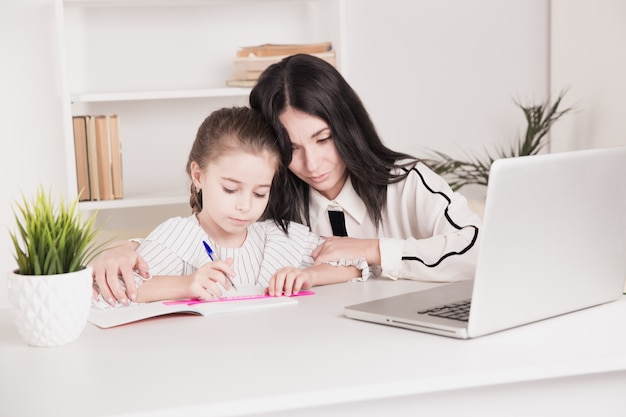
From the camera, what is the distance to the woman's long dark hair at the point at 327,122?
1946 millimetres

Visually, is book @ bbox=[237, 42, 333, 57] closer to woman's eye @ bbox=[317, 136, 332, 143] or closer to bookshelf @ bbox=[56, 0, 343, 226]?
bookshelf @ bbox=[56, 0, 343, 226]

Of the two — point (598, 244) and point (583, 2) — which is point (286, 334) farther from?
point (583, 2)

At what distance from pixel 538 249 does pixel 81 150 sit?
6.83 ft

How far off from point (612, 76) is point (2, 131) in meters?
2.32

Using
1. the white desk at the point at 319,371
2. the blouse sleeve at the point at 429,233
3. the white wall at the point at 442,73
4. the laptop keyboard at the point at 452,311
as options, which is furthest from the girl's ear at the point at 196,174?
the white wall at the point at 442,73

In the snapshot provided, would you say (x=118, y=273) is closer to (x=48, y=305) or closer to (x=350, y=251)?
(x=48, y=305)

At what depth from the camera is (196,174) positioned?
74.7 inches

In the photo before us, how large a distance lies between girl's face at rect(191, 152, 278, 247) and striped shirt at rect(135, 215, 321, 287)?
0.20 feet

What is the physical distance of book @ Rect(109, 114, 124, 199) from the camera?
2.98m

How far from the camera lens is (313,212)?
7.02 ft

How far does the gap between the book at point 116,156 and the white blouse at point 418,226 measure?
3.63 ft

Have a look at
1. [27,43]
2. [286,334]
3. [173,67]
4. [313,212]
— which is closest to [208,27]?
[173,67]

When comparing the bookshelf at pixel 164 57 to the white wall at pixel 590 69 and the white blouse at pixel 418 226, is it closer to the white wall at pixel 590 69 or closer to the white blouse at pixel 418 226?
the white wall at pixel 590 69

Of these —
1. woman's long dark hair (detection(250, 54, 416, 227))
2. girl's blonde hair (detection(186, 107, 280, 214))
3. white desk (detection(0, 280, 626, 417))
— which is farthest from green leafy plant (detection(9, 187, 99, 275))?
woman's long dark hair (detection(250, 54, 416, 227))
